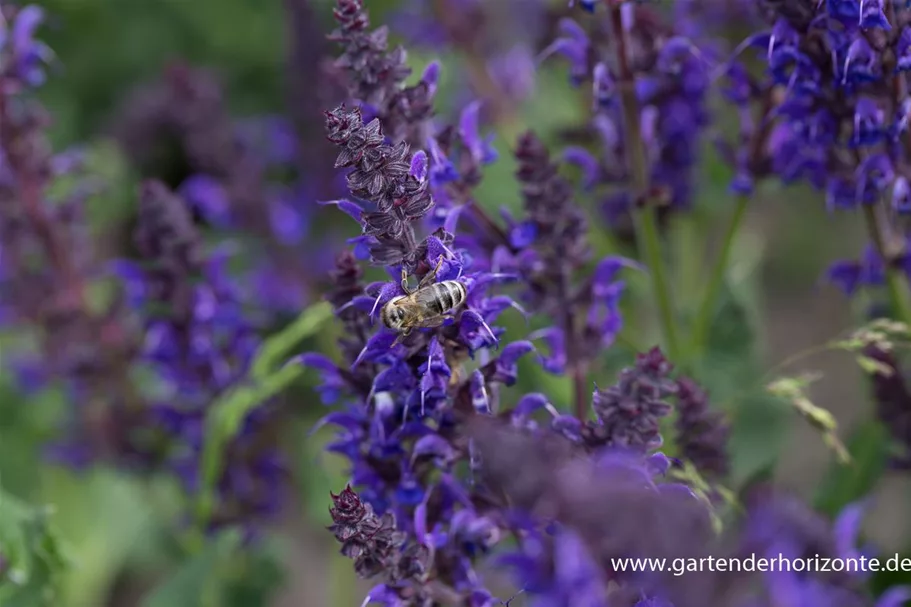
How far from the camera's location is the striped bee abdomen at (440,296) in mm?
1981

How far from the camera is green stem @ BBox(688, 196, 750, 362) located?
119 inches

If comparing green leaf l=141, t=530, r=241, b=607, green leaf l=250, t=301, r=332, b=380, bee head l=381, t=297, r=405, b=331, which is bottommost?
green leaf l=141, t=530, r=241, b=607

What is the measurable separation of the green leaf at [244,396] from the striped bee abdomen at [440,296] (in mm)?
562

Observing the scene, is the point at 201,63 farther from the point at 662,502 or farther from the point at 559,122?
the point at 662,502

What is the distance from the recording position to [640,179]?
2.91 meters

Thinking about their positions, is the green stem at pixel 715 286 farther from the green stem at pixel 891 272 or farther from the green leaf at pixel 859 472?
the green leaf at pixel 859 472

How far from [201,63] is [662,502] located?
4950mm

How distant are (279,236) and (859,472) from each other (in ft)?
7.71

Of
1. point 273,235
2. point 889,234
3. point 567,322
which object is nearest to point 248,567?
point 273,235

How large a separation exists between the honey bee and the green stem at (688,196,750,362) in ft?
4.23

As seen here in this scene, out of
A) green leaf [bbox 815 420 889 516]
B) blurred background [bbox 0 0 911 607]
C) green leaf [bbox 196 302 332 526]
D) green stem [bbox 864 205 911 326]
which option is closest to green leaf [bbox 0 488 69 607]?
blurred background [bbox 0 0 911 607]

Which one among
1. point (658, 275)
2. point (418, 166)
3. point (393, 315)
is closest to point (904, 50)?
point (658, 275)

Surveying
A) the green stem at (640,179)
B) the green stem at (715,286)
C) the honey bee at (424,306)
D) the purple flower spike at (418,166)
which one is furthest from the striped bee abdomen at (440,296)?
the green stem at (715,286)

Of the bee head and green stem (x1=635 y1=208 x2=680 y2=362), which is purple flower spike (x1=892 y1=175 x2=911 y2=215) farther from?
the bee head
